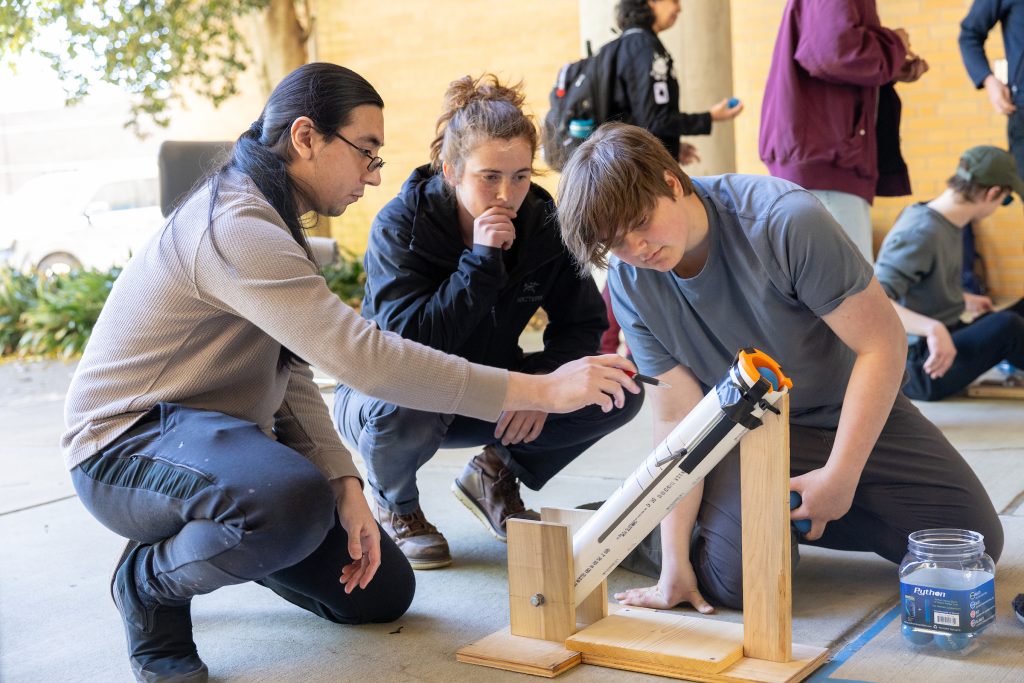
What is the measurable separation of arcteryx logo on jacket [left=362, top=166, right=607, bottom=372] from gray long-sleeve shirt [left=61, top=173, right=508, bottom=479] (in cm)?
42

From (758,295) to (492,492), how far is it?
0.97 m

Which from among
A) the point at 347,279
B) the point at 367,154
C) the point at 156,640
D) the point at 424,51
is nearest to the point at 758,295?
the point at 367,154

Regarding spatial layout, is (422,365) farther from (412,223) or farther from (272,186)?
(412,223)

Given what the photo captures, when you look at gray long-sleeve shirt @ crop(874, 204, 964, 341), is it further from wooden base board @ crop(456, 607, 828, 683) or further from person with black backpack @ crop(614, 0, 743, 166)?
wooden base board @ crop(456, 607, 828, 683)

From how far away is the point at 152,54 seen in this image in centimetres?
779

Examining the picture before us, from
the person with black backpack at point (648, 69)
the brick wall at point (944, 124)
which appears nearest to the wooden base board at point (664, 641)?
the person with black backpack at point (648, 69)

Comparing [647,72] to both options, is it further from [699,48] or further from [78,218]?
[78,218]

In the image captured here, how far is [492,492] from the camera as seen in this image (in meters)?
2.73

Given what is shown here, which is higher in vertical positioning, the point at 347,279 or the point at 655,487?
the point at 655,487

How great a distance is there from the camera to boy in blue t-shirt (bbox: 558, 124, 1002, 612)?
190 cm

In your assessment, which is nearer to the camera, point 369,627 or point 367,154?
point 367,154

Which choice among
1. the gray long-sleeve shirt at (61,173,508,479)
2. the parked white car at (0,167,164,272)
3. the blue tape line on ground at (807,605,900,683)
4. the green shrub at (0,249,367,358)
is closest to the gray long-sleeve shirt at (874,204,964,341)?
the blue tape line on ground at (807,605,900,683)

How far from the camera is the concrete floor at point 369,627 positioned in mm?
2006

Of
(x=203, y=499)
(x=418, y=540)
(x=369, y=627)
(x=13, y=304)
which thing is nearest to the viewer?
(x=203, y=499)
